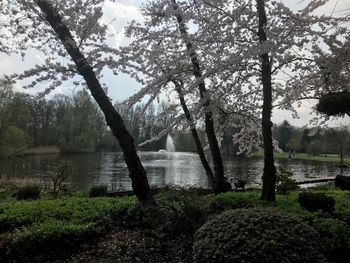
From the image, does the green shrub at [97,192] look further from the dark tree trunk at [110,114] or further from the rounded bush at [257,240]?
the rounded bush at [257,240]

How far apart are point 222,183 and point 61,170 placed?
6198mm

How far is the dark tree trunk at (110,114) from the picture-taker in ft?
24.5

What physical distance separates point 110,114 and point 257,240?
4.45 meters

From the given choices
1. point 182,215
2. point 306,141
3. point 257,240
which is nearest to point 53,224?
point 182,215

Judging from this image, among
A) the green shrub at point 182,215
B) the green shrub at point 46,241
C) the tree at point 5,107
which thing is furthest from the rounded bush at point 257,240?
the tree at point 5,107

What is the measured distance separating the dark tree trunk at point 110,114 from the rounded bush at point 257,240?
3.08m

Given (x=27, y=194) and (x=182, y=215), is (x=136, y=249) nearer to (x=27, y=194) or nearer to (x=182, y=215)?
(x=182, y=215)

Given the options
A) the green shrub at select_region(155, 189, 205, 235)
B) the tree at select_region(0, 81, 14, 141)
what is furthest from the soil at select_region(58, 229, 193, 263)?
the tree at select_region(0, 81, 14, 141)

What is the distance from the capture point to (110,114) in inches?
303

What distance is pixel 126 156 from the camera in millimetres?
7664

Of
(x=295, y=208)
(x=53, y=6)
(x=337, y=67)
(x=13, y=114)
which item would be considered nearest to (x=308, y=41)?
(x=337, y=67)

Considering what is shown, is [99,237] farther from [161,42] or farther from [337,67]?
[161,42]

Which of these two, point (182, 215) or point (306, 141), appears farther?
point (306, 141)

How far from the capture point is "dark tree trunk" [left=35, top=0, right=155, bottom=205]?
7.48 metres
